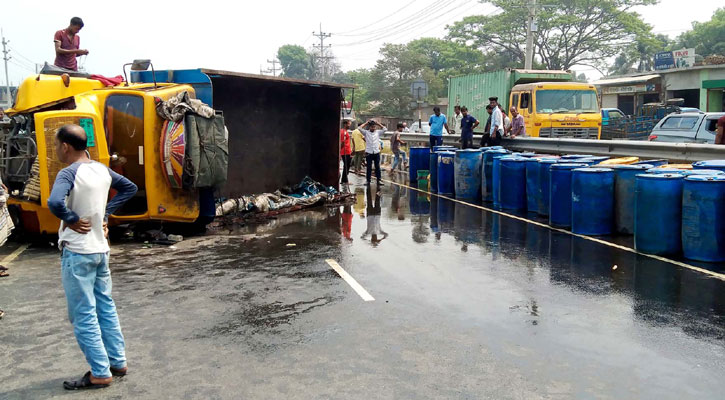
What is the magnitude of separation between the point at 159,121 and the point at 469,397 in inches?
272

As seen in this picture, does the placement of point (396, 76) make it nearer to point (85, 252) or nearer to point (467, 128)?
point (467, 128)

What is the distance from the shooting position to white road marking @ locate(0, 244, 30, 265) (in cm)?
848

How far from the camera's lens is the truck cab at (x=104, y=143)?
363 inches

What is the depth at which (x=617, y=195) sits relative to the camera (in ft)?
33.2

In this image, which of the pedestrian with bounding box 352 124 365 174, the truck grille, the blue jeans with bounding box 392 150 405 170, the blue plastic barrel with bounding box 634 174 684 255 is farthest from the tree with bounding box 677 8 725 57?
the blue plastic barrel with bounding box 634 174 684 255

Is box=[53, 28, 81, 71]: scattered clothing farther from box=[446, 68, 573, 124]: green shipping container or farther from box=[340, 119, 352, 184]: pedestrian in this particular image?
box=[446, 68, 573, 124]: green shipping container

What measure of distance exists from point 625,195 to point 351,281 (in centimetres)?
486

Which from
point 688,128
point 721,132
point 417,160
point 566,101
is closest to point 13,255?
point 417,160

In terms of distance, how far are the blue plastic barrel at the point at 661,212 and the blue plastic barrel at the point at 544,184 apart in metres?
2.95

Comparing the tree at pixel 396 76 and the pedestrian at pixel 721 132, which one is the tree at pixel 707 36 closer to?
the tree at pixel 396 76

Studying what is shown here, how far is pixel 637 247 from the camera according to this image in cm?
884

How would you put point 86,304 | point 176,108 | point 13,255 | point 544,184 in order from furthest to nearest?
point 544,184 → point 176,108 → point 13,255 → point 86,304

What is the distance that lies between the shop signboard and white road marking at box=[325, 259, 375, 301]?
124 ft

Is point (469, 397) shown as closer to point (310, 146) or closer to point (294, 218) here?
point (294, 218)
